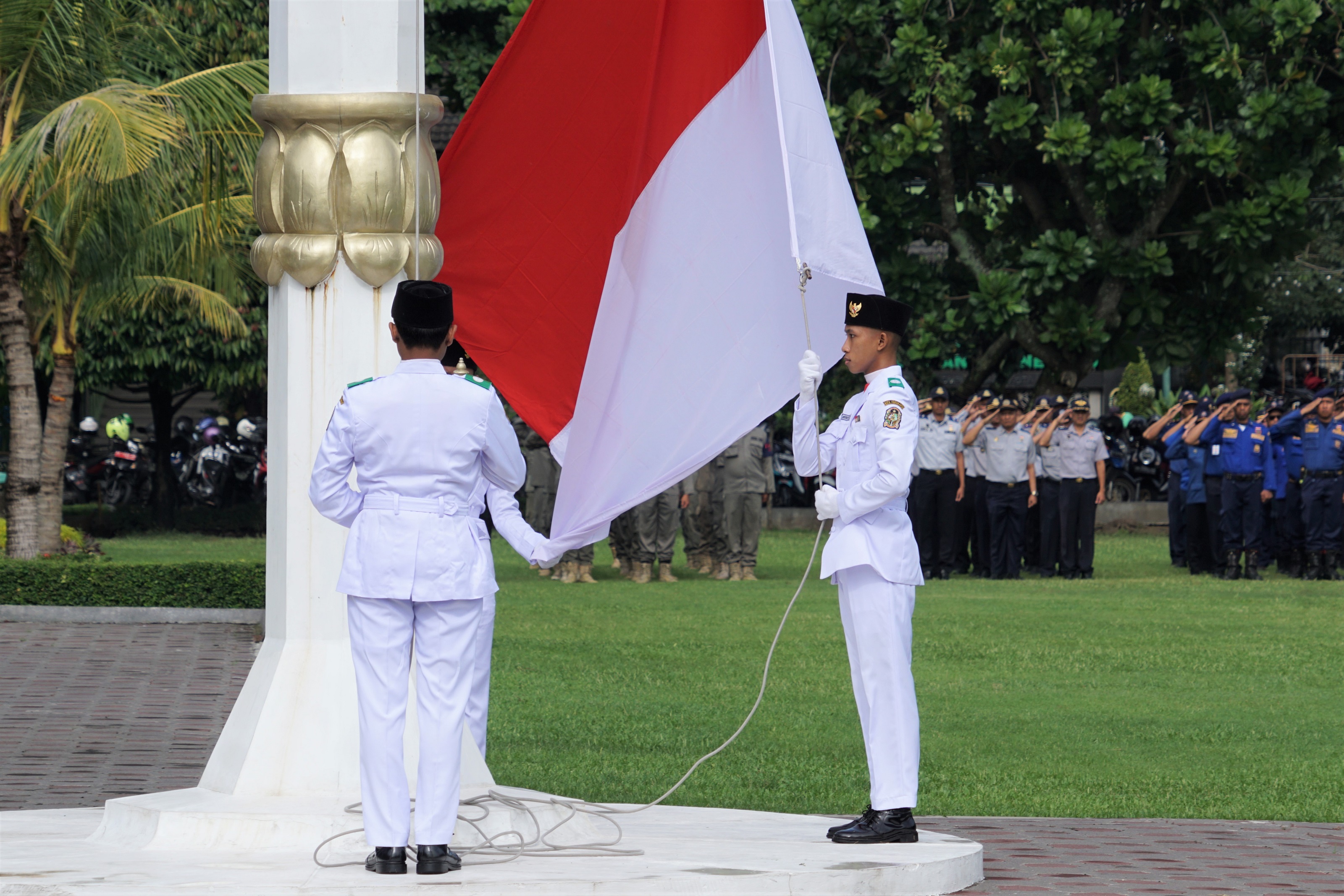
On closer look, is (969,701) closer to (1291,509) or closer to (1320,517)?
(1320,517)

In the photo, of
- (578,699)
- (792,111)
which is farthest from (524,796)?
(578,699)

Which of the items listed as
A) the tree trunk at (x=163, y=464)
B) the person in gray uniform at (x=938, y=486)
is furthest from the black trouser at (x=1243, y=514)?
the tree trunk at (x=163, y=464)

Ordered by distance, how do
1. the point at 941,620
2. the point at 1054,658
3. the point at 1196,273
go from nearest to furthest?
the point at 1054,658 → the point at 941,620 → the point at 1196,273

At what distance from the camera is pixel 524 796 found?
7027 mm

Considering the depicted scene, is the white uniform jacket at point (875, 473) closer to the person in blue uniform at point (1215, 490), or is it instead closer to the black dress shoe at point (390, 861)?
the black dress shoe at point (390, 861)

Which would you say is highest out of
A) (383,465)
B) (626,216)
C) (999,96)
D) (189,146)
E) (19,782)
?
(999,96)

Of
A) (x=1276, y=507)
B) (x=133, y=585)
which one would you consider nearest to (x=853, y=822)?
(x=133, y=585)

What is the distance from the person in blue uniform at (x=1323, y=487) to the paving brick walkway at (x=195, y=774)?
1174 cm

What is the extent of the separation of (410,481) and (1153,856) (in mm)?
3229

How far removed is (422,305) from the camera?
6211 millimetres

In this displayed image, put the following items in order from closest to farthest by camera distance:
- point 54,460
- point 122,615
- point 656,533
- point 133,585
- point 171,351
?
point 122,615, point 133,585, point 54,460, point 656,533, point 171,351

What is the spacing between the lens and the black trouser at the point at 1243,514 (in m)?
20.8

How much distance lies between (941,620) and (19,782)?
358 inches

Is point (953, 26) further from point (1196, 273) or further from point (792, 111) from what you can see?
point (792, 111)
